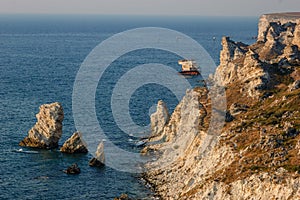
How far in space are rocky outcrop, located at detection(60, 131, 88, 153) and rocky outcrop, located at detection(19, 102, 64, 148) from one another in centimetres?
438

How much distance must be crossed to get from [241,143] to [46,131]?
47.7 m

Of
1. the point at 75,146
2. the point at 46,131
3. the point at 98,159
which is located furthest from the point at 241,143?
the point at 46,131

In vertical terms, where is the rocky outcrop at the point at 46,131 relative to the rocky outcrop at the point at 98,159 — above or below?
above

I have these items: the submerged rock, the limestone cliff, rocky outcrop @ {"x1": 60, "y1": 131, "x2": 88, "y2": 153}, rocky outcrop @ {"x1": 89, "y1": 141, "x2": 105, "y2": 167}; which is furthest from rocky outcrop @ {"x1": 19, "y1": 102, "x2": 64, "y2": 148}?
the limestone cliff

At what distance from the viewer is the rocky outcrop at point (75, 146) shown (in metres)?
108

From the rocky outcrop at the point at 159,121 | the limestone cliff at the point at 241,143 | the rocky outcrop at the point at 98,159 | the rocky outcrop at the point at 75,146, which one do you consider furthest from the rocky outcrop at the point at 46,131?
the rocky outcrop at the point at 159,121

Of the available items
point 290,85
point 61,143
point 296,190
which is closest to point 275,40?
point 290,85

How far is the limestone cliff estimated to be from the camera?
71688 mm

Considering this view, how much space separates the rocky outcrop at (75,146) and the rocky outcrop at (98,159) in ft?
21.5

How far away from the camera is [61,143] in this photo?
114m

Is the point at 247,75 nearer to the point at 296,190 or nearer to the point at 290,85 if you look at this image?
the point at 290,85

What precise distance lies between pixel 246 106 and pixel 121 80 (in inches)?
3839

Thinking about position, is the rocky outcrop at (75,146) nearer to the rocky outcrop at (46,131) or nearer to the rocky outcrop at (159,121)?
the rocky outcrop at (46,131)

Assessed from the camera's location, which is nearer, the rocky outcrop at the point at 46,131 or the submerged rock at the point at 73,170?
the submerged rock at the point at 73,170
